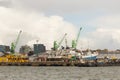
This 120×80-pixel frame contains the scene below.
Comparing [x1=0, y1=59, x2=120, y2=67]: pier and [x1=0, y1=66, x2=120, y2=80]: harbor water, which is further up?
[x1=0, y1=59, x2=120, y2=67]: pier

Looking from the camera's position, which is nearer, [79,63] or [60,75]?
[60,75]

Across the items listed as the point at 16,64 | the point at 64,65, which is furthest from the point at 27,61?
the point at 64,65

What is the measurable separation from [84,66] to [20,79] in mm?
76712

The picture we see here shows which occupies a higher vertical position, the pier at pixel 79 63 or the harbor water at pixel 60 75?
the pier at pixel 79 63

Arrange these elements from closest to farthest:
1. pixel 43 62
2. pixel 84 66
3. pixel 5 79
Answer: pixel 5 79
pixel 84 66
pixel 43 62

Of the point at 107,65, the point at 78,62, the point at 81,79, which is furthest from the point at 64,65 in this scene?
the point at 81,79

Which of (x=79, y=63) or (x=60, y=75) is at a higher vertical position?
(x=79, y=63)

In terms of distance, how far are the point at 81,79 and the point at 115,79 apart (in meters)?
7.86

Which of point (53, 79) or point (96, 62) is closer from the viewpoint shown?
point (53, 79)

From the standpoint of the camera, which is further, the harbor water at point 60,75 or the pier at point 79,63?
the pier at point 79,63

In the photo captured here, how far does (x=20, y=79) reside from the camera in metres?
106

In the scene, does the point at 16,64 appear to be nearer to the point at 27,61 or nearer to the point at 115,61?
the point at 27,61

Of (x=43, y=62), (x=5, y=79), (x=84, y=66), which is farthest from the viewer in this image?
(x=43, y=62)

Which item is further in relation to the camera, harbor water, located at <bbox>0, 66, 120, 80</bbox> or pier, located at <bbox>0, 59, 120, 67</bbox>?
pier, located at <bbox>0, 59, 120, 67</bbox>
